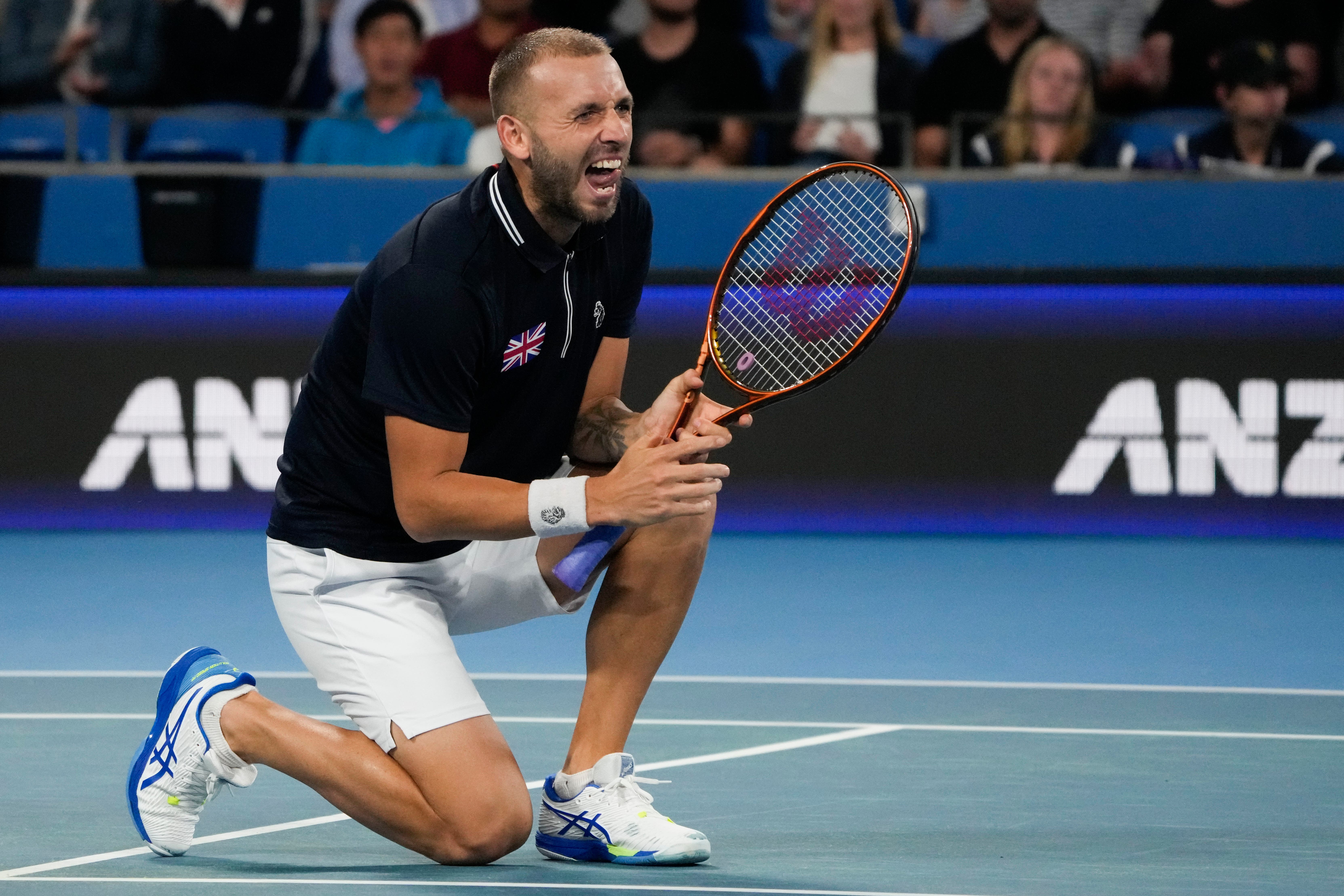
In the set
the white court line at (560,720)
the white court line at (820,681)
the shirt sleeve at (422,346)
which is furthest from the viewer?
the white court line at (820,681)

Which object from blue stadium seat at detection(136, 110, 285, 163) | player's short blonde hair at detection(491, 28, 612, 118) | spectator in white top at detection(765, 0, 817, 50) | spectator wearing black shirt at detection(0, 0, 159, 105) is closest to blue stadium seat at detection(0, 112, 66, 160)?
blue stadium seat at detection(136, 110, 285, 163)

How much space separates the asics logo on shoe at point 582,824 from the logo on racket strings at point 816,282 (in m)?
0.99

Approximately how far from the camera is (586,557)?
12.8 ft

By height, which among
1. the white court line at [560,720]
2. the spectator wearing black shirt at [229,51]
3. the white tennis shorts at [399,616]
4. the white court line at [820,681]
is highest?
the spectator wearing black shirt at [229,51]

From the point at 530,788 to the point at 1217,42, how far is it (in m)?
6.28

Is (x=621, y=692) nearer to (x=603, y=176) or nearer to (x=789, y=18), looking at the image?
(x=603, y=176)

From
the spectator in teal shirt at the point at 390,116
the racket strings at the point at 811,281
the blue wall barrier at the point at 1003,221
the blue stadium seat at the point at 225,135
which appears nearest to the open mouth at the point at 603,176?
the racket strings at the point at 811,281

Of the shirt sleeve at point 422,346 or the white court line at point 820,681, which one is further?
the white court line at point 820,681

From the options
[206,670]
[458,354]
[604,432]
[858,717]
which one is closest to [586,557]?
[604,432]

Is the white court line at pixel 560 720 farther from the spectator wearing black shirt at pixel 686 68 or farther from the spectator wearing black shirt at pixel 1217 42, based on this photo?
the spectator wearing black shirt at pixel 1217 42

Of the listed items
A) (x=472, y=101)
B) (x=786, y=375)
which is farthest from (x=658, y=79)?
(x=786, y=375)

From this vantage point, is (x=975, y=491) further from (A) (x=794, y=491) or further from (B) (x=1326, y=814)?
(B) (x=1326, y=814)

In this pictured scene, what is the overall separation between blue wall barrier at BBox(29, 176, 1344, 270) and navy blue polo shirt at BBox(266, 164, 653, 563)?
4.18m

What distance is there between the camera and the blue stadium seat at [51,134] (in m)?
9.02
